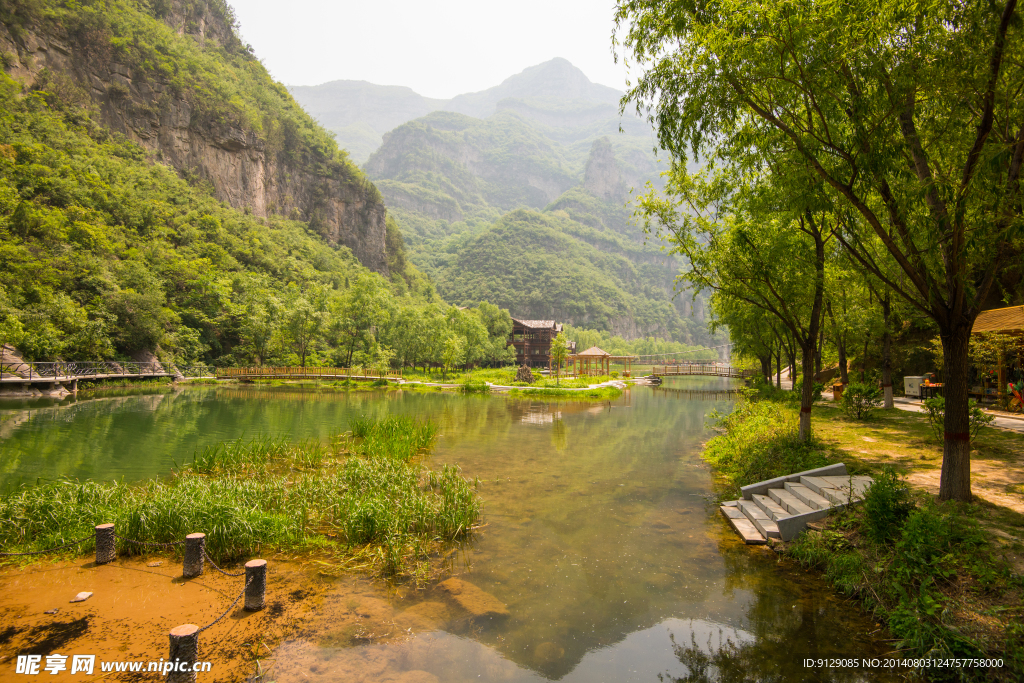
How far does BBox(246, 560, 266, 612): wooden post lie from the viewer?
16.0 feet

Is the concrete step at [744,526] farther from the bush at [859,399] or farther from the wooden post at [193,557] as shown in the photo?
the bush at [859,399]

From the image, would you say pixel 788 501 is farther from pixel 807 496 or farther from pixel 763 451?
pixel 763 451

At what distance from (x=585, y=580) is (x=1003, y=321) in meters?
17.0

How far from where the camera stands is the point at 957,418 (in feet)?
19.4

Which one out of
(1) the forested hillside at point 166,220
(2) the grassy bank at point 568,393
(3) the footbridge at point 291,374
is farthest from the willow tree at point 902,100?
(3) the footbridge at point 291,374

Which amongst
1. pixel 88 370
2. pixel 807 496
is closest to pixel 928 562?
pixel 807 496

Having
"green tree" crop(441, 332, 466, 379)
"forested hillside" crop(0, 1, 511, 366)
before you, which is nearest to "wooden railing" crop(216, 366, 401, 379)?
"forested hillside" crop(0, 1, 511, 366)

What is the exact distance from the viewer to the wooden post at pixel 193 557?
5633mm

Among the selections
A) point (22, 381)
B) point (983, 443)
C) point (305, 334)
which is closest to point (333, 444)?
point (983, 443)

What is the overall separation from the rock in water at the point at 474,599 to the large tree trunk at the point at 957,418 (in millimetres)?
6024

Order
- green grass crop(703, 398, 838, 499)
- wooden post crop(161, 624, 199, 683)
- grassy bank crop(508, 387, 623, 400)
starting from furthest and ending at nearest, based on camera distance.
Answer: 1. grassy bank crop(508, 387, 623, 400)
2. green grass crop(703, 398, 838, 499)
3. wooden post crop(161, 624, 199, 683)

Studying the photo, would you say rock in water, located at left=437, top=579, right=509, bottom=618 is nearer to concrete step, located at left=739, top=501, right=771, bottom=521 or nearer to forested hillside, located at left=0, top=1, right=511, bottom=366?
concrete step, located at left=739, top=501, right=771, bottom=521

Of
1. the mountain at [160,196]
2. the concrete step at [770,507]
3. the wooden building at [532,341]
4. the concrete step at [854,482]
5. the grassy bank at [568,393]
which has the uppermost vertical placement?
the mountain at [160,196]

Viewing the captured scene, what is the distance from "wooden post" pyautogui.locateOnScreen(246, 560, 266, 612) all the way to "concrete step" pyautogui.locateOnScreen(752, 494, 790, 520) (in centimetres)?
752
